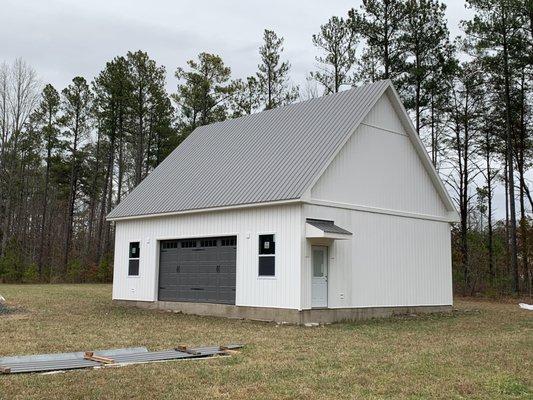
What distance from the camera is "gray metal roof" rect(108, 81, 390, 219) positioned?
55.7ft

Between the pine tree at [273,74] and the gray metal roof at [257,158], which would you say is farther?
the pine tree at [273,74]

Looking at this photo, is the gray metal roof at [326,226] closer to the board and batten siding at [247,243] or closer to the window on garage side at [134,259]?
the board and batten siding at [247,243]

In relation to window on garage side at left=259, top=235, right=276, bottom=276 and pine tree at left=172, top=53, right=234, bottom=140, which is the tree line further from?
window on garage side at left=259, top=235, right=276, bottom=276

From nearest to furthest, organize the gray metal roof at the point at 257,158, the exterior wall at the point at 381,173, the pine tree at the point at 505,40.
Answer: the gray metal roof at the point at 257,158
the exterior wall at the point at 381,173
the pine tree at the point at 505,40

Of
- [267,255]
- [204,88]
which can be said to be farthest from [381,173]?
[204,88]

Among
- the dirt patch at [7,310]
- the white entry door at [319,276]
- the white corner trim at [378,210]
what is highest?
the white corner trim at [378,210]

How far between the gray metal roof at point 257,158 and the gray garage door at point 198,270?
1249mm

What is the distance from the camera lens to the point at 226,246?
18031 millimetres

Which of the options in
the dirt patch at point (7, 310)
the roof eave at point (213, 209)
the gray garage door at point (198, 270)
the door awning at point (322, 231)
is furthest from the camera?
the gray garage door at point (198, 270)

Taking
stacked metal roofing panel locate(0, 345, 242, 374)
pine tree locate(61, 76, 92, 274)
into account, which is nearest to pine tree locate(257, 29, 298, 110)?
pine tree locate(61, 76, 92, 274)

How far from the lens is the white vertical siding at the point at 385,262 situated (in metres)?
16.8

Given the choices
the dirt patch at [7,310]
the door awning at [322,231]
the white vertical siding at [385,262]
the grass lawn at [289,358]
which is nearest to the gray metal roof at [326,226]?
the door awning at [322,231]

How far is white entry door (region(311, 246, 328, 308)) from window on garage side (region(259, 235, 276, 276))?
1087 millimetres

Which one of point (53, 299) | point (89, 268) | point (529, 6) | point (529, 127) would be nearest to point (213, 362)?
point (53, 299)
